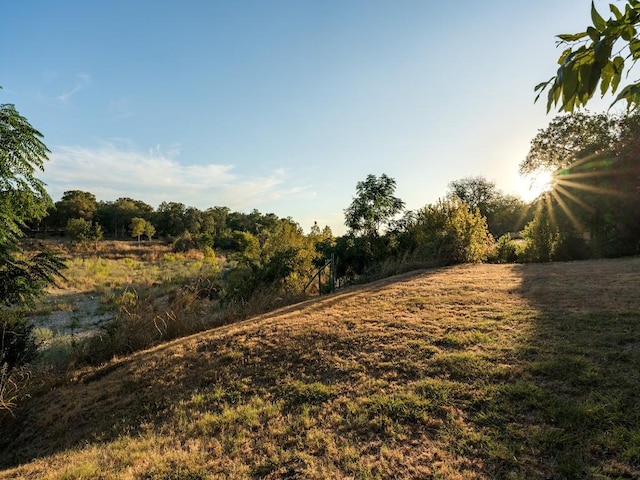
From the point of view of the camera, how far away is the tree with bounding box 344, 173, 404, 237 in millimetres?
15852

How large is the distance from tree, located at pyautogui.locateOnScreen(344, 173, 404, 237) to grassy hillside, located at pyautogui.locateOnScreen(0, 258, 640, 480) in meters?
9.60

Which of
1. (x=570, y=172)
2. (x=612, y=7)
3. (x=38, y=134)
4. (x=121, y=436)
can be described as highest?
(x=570, y=172)

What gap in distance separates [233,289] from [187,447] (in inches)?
364

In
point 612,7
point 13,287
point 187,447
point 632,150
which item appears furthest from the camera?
point 632,150

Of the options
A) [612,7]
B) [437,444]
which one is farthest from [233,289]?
[612,7]

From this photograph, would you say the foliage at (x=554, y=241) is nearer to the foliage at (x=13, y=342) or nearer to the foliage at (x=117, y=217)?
the foliage at (x=13, y=342)

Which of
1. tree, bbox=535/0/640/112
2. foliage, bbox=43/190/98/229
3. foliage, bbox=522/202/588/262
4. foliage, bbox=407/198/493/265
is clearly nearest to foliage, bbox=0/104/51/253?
tree, bbox=535/0/640/112

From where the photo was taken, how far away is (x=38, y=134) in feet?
14.8

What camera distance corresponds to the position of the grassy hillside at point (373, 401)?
8.48ft

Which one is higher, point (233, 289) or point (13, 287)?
point (13, 287)

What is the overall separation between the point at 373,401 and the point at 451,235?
10379mm

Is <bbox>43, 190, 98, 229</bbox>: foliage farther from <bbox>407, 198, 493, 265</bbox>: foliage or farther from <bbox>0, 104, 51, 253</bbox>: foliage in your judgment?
<bbox>0, 104, 51, 253</bbox>: foliage

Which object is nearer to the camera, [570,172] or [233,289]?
[233,289]

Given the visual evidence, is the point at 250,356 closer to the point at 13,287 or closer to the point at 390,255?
the point at 13,287
